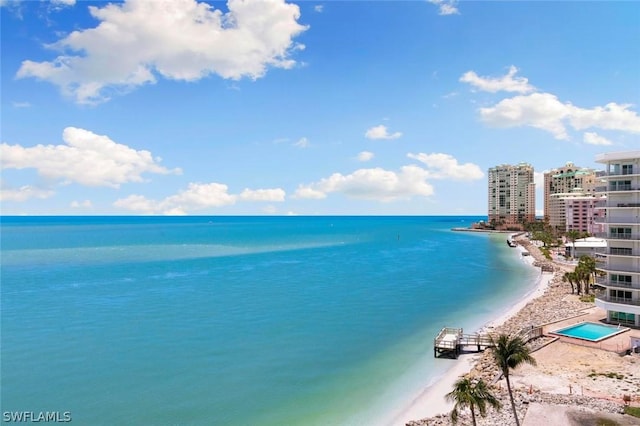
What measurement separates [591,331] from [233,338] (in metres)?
37.3

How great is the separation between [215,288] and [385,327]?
122 feet

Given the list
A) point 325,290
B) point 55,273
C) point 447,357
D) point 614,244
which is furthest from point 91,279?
point 614,244

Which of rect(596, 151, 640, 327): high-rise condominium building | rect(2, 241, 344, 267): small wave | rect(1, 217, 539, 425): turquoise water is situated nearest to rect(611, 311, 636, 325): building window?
rect(596, 151, 640, 327): high-rise condominium building

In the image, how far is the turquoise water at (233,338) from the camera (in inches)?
1266

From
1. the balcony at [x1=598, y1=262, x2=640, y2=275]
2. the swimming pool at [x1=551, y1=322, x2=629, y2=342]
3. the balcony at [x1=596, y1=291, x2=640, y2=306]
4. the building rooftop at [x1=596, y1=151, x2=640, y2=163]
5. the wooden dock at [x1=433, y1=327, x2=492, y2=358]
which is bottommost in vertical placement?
the wooden dock at [x1=433, y1=327, x2=492, y2=358]

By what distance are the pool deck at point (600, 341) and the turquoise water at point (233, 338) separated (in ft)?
30.3

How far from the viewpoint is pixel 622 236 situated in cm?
4341

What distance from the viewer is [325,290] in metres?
75.6

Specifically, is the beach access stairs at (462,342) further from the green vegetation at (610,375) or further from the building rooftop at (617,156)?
the building rooftop at (617,156)

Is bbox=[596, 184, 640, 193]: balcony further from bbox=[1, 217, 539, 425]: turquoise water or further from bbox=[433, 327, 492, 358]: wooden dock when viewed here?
bbox=[1, 217, 539, 425]: turquoise water

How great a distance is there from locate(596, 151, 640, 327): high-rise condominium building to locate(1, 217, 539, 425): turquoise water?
14.6 metres

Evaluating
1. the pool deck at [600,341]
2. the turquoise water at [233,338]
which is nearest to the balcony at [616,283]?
the pool deck at [600,341]

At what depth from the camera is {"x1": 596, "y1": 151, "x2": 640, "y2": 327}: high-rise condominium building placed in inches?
1667

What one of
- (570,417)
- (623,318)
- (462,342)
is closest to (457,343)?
(462,342)
